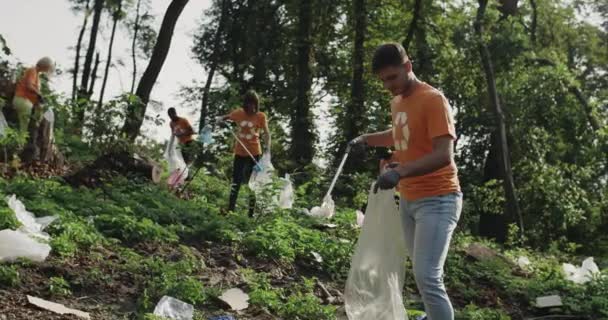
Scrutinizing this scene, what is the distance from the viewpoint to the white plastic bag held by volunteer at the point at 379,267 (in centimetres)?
453

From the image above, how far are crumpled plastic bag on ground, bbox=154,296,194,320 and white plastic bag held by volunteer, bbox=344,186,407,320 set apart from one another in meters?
1.06

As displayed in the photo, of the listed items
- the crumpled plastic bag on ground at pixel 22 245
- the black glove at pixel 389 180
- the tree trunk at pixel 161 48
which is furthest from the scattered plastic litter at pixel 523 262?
the tree trunk at pixel 161 48

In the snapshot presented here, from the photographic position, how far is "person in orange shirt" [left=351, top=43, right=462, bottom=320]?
3.74m

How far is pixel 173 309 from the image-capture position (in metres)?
4.88

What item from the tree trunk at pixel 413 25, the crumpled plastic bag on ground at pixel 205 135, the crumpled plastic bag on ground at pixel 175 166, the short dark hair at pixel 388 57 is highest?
the tree trunk at pixel 413 25

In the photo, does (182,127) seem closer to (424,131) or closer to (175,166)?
(175,166)

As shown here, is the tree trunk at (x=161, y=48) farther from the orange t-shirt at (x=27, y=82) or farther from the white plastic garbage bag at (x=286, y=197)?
the white plastic garbage bag at (x=286, y=197)

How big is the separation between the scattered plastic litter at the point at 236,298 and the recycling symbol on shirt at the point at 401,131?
77.5 inches

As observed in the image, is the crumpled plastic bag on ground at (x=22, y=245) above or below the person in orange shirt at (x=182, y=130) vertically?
below

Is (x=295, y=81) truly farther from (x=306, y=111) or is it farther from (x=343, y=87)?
(x=306, y=111)

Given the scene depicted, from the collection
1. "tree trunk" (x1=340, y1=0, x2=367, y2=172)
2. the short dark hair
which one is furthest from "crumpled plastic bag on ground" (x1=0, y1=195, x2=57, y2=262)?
"tree trunk" (x1=340, y1=0, x2=367, y2=172)

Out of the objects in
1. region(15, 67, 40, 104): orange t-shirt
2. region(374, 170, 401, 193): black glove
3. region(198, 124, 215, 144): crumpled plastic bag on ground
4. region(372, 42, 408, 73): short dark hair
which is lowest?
region(374, 170, 401, 193): black glove

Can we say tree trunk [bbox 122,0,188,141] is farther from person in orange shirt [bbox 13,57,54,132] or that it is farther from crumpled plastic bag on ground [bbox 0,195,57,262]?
crumpled plastic bag on ground [bbox 0,195,57,262]

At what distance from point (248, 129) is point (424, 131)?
515 cm
